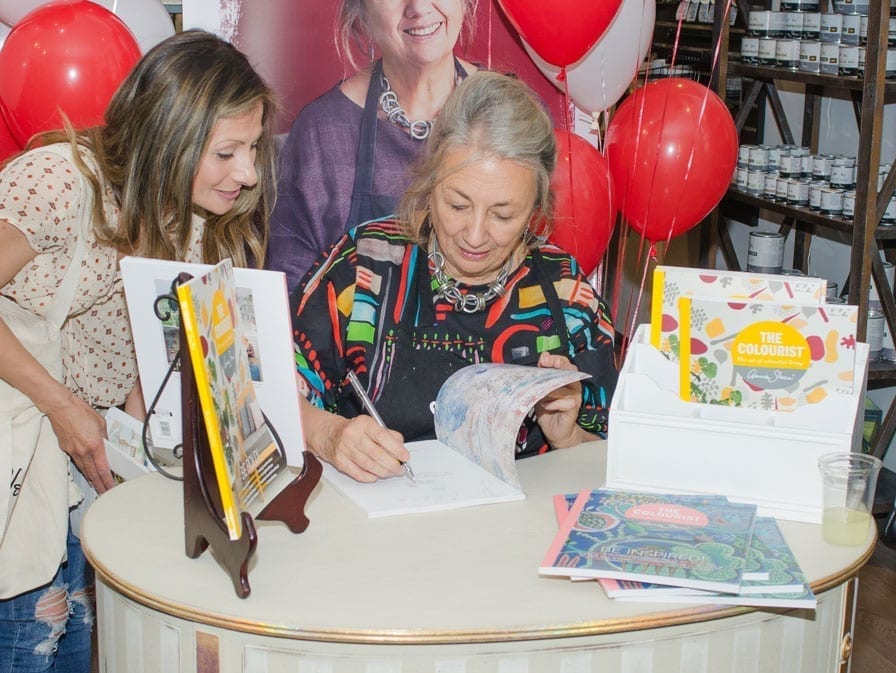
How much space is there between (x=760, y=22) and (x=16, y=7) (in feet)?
8.36

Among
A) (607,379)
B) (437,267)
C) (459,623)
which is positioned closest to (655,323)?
(607,379)

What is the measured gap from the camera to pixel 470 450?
1.90m

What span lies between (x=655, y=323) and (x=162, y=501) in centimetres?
84

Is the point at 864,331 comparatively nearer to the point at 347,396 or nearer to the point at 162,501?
the point at 347,396

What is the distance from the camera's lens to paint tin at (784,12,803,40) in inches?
151

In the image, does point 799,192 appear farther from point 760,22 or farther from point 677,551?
point 677,551

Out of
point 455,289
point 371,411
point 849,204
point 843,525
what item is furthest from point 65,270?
point 849,204

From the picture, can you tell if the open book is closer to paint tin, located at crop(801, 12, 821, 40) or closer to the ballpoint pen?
the ballpoint pen

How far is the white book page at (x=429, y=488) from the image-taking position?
172 centimetres

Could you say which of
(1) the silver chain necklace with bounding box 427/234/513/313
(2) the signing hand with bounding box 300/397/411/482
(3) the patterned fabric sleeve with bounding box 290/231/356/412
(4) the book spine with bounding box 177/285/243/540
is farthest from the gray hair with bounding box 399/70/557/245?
(4) the book spine with bounding box 177/285/243/540

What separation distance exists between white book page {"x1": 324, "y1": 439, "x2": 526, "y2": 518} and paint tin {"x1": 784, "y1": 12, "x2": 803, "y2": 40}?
2588 mm

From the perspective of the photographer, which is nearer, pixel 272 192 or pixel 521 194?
pixel 521 194

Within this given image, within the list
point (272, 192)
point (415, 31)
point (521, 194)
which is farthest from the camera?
point (415, 31)

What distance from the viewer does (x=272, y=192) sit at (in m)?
2.36
